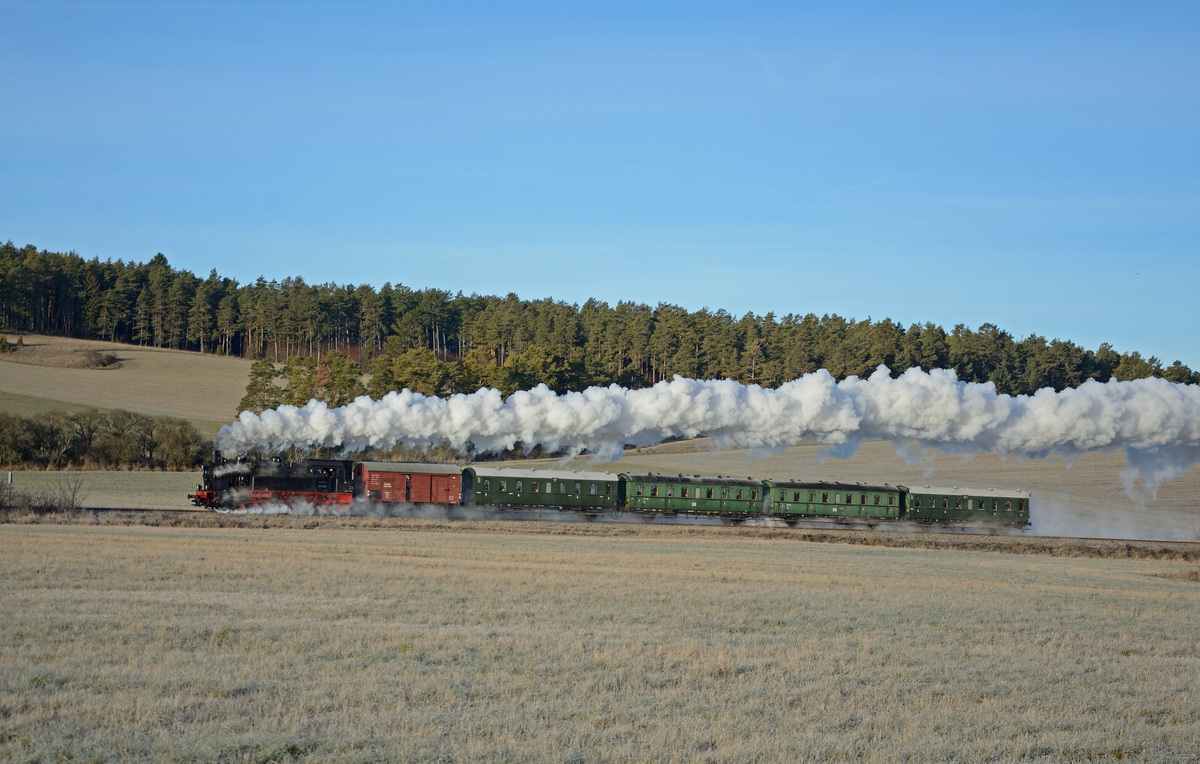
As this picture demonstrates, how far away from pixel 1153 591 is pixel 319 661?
1028 inches

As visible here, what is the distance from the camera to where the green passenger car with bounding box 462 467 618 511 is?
5050 cm

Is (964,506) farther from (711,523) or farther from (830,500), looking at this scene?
(711,523)

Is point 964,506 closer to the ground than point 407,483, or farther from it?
closer to the ground

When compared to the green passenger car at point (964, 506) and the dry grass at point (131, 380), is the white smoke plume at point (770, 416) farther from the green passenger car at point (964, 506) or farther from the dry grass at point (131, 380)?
the dry grass at point (131, 380)

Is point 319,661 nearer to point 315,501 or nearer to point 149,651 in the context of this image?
point 149,651

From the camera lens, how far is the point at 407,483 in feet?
163

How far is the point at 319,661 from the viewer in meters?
15.7

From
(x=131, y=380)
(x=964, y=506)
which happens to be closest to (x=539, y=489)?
(x=964, y=506)

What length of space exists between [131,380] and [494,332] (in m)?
46.6

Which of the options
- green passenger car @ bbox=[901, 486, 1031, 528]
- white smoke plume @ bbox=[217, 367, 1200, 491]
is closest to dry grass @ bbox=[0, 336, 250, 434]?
white smoke plume @ bbox=[217, 367, 1200, 491]

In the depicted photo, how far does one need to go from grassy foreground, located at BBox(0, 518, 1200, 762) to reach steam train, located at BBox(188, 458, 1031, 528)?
54.1 ft

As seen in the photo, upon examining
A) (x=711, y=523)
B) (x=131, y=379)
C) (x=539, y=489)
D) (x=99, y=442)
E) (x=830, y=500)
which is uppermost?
(x=131, y=379)

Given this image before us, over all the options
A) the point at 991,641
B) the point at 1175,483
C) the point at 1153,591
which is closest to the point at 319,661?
the point at 991,641

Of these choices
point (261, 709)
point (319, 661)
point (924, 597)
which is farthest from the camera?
point (924, 597)
